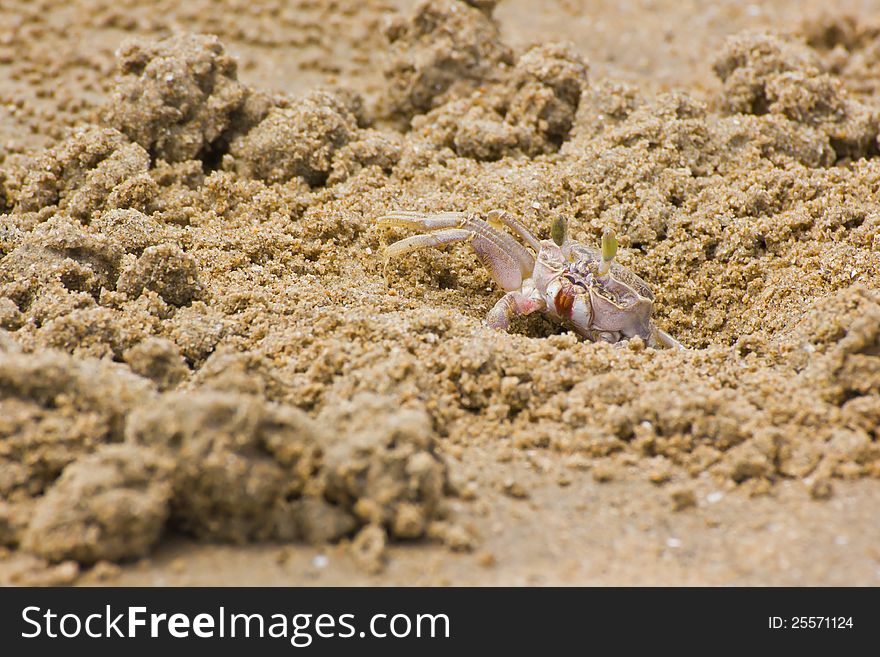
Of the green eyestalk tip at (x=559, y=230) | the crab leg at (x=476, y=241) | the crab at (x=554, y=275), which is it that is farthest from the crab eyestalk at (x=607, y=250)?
the crab leg at (x=476, y=241)

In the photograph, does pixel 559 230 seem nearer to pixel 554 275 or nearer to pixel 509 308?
pixel 554 275

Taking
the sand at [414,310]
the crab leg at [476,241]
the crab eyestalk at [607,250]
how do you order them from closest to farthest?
the sand at [414,310] → the crab eyestalk at [607,250] → the crab leg at [476,241]

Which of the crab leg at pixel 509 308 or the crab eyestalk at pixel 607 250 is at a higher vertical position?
the crab eyestalk at pixel 607 250

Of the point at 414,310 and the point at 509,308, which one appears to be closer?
the point at 414,310

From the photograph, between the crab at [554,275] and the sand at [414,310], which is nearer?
the sand at [414,310]

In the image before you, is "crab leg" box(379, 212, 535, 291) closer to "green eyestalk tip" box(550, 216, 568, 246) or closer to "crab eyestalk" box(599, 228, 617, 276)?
"green eyestalk tip" box(550, 216, 568, 246)

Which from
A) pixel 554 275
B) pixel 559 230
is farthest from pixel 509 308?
pixel 559 230

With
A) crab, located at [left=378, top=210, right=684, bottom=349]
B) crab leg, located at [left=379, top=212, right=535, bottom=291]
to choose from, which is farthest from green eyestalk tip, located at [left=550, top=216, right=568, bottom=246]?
crab leg, located at [left=379, top=212, right=535, bottom=291]

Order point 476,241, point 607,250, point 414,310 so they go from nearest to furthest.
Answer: point 414,310, point 607,250, point 476,241

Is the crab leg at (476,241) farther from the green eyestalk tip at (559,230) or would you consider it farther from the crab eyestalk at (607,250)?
the crab eyestalk at (607,250)
